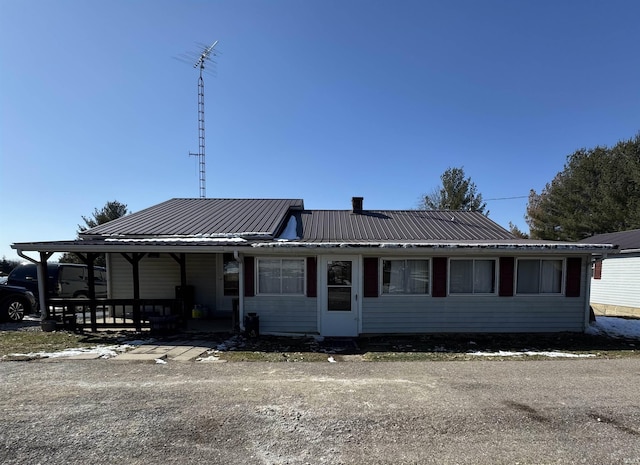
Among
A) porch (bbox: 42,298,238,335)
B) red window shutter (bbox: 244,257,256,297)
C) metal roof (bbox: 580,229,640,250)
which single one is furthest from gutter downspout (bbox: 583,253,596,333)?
porch (bbox: 42,298,238,335)

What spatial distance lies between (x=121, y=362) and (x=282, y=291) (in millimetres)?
4020

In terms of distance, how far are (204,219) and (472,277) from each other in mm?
9205

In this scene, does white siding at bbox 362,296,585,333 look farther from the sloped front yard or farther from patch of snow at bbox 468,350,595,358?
patch of snow at bbox 468,350,595,358

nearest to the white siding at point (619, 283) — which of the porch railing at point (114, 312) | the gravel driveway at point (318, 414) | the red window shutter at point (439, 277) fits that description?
the red window shutter at point (439, 277)

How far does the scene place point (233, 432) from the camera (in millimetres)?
3807

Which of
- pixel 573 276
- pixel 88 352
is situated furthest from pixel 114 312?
pixel 573 276

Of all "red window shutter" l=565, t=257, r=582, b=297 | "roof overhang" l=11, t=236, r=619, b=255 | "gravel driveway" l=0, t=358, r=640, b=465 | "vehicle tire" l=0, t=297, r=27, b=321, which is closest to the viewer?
"gravel driveway" l=0, t=358, r=640, b=465

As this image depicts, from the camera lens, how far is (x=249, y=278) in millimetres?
9453

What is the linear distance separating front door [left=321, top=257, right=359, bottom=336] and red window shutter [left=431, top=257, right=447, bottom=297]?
6.92 feet

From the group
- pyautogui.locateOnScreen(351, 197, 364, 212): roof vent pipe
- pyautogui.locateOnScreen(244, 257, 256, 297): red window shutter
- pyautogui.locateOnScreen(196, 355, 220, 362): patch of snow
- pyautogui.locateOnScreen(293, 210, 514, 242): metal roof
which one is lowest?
pyautogui.locateOnScreen(196, 355, 220, 362): patch of snow

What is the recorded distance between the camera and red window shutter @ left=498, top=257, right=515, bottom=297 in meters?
9.50

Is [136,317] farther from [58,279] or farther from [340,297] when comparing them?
[58,279]

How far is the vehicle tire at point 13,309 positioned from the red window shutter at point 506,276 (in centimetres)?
1482

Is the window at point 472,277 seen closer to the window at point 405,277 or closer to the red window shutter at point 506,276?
the red window shutter at point 506,276
